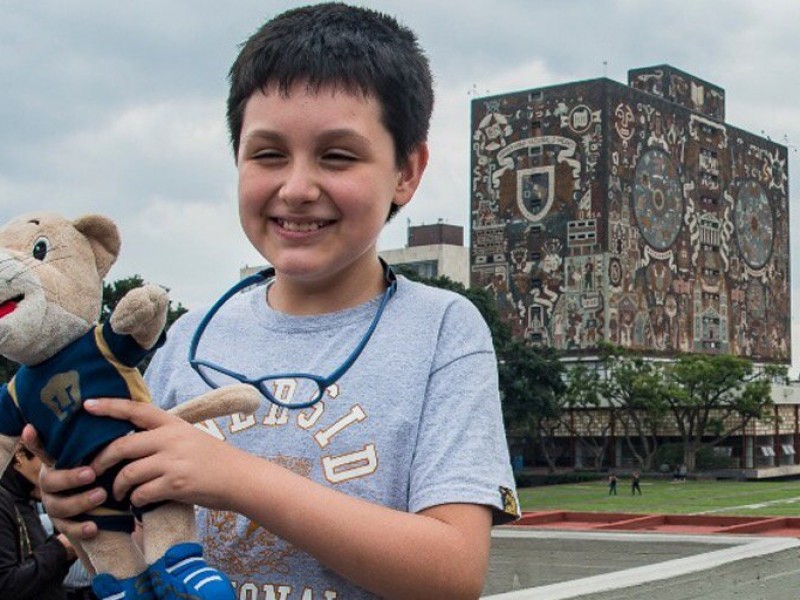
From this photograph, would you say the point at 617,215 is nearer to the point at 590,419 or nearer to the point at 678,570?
the point at 590,419

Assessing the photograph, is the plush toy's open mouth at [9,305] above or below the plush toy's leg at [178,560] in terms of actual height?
above

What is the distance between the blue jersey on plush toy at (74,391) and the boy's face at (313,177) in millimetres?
223

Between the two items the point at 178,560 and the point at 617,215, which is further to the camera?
the point at 617,215

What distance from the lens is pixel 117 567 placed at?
132 cm

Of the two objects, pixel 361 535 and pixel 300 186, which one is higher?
pixel 300 186

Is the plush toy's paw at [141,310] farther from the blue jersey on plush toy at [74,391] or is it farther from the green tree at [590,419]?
the green tree at [590,419]

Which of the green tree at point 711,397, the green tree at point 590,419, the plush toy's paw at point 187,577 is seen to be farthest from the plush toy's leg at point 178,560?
the green tree at point 590,419

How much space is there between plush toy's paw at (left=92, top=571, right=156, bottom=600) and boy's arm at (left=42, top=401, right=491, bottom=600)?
0.19 ft

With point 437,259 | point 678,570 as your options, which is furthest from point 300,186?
point 437,259

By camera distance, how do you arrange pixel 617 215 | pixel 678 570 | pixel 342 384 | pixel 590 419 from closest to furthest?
pixel 342 384 → pixel 678 570 → pixel 590 419 → pixel 617 215

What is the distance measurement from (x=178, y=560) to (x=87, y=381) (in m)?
0.25

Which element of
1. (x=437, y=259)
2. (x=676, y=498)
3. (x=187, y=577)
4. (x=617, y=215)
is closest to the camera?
(x=187, y=577)

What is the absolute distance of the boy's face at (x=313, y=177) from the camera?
141cm

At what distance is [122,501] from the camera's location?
1.33 meters
